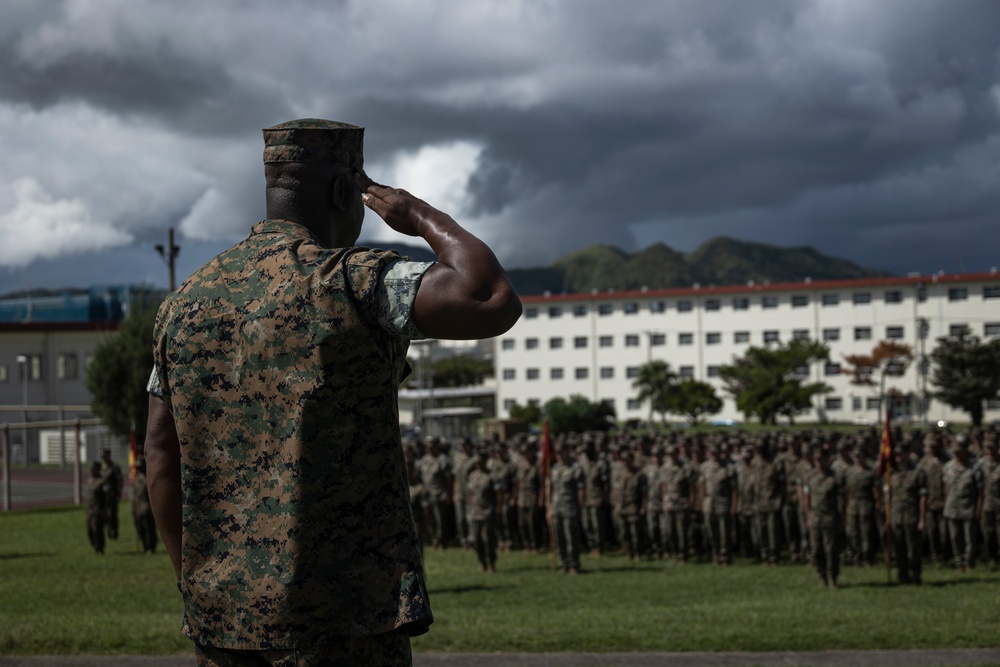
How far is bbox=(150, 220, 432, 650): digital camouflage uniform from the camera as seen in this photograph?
2377mm

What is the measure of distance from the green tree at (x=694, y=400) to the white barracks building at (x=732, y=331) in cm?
1040

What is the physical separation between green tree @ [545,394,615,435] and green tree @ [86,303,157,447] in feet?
73.1

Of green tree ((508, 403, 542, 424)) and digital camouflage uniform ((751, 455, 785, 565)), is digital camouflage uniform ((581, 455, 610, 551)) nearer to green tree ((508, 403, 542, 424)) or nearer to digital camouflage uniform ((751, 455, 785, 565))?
digital camouflage uniform ((751, 455, 785, 565))

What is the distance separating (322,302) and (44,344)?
57899 mm

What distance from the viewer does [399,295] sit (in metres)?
2.27

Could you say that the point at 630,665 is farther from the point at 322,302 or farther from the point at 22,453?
the point at 22,453

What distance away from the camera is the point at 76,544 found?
67.7ft

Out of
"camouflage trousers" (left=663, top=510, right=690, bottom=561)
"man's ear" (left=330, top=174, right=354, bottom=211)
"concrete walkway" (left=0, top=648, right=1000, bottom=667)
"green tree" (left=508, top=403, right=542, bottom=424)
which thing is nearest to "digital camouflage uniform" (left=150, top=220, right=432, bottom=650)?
"man's ear" (left=330, top=174, right=354, bottom=211)

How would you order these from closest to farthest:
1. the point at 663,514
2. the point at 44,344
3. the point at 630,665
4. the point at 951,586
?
the point at 630,665
the point at 951,586
the point at 663,514
the point at 44,344

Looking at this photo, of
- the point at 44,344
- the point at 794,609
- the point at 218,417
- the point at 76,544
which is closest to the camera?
the point at 218,417

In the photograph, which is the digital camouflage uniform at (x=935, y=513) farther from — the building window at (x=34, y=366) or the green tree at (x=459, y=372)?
the green tree at (x=459, y=372)

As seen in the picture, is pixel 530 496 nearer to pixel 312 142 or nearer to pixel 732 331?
pixel 312 142

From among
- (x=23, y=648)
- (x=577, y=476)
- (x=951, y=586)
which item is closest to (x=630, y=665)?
(x=23, y=648)

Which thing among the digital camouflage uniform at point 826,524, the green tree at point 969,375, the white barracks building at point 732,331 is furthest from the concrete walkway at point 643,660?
the white barracks building at point 732,331
